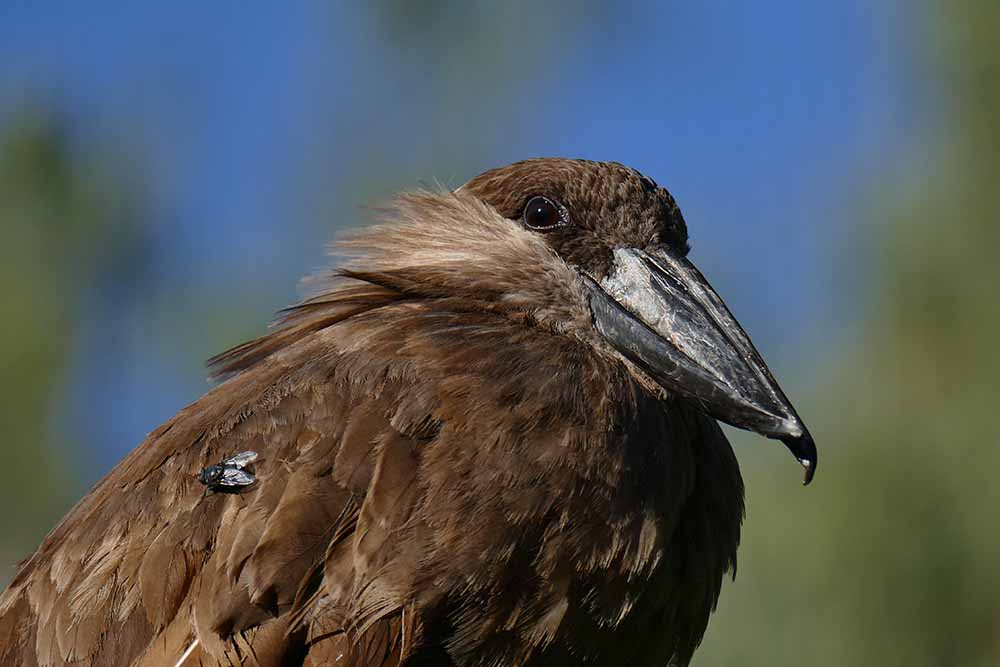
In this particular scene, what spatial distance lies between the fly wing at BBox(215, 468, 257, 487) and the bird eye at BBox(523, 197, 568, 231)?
1.21 meters

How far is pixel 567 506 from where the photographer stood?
3.37 metres

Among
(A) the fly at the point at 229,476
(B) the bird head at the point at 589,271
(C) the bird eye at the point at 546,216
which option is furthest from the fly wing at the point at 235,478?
(C) the bird eye at the point at 546,216

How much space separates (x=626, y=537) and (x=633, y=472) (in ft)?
0.55

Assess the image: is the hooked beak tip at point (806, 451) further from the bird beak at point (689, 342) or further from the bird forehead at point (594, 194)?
the bird forehead at point (594, 194)

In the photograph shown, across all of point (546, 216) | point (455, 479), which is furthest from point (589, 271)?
point (455, 479)

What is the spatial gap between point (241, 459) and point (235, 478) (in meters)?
0.05

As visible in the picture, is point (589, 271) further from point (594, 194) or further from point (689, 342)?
point (689, 342)

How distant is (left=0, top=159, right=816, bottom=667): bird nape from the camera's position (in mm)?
3275

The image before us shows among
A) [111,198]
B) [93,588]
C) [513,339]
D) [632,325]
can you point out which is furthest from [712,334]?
[111,198]

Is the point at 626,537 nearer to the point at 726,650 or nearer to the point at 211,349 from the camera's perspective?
the point at 726,650

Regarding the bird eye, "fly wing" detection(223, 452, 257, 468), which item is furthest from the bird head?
"fly wing" detection(223, 452, 257, 468)

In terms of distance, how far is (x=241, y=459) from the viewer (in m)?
3.52

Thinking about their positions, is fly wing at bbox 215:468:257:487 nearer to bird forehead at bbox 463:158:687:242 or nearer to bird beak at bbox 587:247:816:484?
bird beak at bbox 587:247:816:484

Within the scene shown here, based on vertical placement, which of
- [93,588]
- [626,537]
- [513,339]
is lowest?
[93,588]
